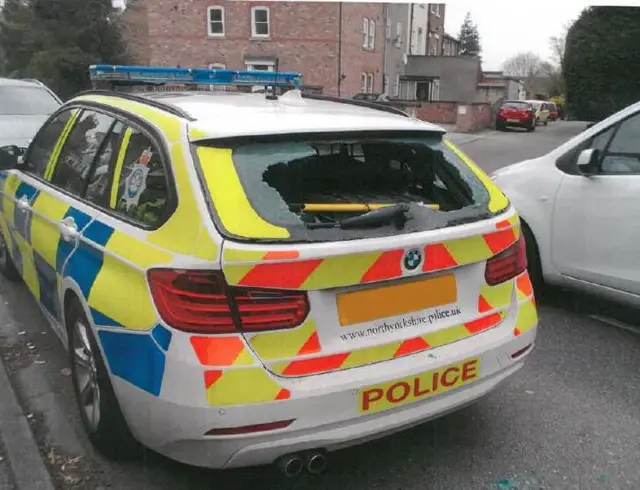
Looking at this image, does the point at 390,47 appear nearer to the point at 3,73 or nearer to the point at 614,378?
the point at 3,73

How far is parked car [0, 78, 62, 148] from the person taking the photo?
28.0 feet

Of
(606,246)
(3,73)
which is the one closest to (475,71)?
(3,73)

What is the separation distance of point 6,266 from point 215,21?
104 feet

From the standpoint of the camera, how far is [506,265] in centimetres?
273

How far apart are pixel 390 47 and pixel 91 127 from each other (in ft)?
130

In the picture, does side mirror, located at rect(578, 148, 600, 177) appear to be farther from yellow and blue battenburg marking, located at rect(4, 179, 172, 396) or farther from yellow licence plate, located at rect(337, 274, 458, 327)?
yellow and blue battenburg marking, located at rect(4, 179, 172, 396)

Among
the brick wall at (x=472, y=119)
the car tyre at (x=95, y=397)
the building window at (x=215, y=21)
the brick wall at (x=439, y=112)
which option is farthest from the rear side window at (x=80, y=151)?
the building window at (x=215, y=21)

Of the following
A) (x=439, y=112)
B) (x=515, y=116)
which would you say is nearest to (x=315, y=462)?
(x=439, y=112)

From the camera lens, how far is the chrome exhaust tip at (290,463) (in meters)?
2.24

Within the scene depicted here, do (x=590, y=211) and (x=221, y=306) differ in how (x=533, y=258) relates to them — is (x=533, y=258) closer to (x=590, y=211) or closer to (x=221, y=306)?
(x=590, y=211)

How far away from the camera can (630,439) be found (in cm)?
302

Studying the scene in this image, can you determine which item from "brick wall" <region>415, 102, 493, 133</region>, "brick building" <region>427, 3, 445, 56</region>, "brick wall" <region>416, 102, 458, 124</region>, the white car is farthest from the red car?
the white car

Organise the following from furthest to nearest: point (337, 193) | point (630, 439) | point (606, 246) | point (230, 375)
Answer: point (606, 246), point (630, 439), point (337, 193), point (230, 375)

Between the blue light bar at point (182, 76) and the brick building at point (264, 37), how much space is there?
1117 inches
